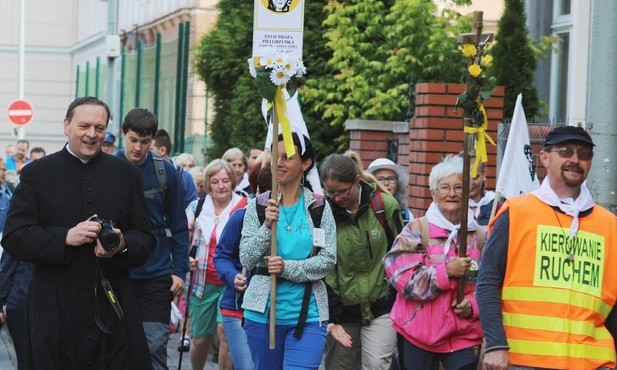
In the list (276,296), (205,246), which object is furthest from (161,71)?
(276,296)

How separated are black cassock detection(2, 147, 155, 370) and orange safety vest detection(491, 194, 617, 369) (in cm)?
182

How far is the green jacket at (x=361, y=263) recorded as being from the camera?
927 cm

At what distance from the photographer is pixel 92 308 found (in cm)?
720

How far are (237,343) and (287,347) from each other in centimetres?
185

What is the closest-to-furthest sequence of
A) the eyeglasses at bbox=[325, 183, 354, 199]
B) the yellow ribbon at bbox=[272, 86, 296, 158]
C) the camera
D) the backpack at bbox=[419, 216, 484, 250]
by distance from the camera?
the camera, the backpack at bbox=[419, 216, 484, 250], the yellow ribbon at bbox=[272, 86, 296, 158], the eyeglasses at bbox=[325, 183, 354, 199]

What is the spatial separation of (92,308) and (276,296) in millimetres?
1352

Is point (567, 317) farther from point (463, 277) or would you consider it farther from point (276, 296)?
point (276, 296)

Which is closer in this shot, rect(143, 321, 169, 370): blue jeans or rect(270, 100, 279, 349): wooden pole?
rect(270, 100, 279, 349): wooden pole

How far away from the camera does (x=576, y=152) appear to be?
6801mm

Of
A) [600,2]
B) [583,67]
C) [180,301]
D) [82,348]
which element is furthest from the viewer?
[180,301]

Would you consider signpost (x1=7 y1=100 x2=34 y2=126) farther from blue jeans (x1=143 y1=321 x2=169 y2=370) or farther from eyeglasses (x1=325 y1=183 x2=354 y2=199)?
eyeglasses (x1=325 y1=183 x2=354 y2=199)

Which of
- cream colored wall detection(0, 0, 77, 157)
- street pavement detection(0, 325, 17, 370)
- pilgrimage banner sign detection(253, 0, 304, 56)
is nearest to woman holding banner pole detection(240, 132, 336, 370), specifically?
pilgrimage banner sign detection(253, 0, 304, 56)

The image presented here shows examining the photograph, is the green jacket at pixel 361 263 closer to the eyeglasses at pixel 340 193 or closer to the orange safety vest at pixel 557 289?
the eyeglasses at pixel 340 193

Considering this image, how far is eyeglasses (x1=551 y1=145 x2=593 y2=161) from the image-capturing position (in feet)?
22.3
